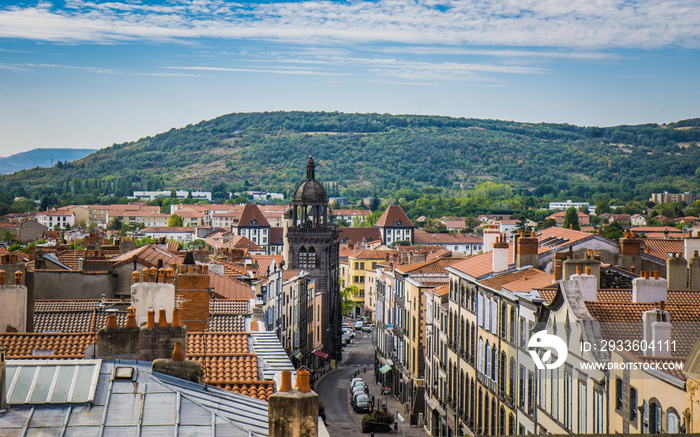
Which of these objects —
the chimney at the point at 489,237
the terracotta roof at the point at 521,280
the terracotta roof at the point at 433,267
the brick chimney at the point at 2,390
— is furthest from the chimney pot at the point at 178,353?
the terracotta roof at the point at 433,267

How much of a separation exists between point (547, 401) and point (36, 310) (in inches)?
699

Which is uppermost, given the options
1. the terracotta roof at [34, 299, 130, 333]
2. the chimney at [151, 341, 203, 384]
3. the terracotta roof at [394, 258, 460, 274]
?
the chimney at [151, 341, 203, 384]

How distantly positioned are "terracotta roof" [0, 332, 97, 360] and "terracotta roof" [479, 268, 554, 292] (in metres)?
17.0

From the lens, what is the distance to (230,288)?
44.9 m

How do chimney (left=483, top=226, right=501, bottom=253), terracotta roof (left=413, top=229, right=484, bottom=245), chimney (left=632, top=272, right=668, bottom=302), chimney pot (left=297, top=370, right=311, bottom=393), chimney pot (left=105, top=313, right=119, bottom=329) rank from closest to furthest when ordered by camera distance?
chimney pot (left=297, top=370, right=311, bottom=393)
chimney pot (left=105, top=313, right=119, bottom=329)
chimney (left=632, top=272, right=668, bottom=302)
chimney (left=483, top=226, right=501, bottom=253)
terracotta roof (left=413, top=229, right=484, bottom=245)

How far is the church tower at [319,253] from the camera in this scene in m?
95.2

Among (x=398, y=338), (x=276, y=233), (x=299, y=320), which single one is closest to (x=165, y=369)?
(x=398, y=338)

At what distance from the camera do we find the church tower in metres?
95.2

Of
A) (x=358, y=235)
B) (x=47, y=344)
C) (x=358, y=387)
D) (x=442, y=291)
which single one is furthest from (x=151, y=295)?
(x=358, y=235)

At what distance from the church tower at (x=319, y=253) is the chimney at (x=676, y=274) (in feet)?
202

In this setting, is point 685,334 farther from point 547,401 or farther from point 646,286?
point 547,401

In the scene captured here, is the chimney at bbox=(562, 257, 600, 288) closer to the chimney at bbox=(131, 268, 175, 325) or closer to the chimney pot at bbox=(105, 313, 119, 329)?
the chimney at bbox=(131, 268, 175, 325)

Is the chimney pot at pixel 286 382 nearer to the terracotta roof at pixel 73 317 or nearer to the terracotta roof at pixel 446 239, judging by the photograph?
the terracotta roof at pixel 73 317

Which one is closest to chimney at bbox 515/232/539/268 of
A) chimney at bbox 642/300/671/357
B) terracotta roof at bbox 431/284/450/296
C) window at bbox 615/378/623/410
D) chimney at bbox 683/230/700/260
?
chimney at bbox 683/230/700/260
